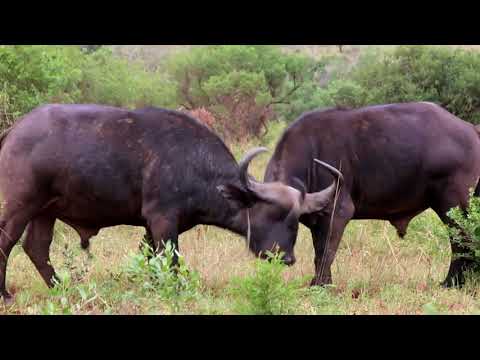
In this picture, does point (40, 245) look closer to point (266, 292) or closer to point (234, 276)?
point (234, 276)

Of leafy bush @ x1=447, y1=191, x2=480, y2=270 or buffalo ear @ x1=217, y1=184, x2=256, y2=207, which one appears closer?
leafy bush @ x1=447, y1=191, x2=480, y2=270

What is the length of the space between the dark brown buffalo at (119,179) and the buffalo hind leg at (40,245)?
1cm

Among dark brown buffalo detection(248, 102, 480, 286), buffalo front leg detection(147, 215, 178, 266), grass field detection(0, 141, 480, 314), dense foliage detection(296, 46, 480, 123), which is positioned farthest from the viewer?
dense foliage detection(296, 46, 480, 123)

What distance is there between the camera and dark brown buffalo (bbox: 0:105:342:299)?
8383 millimetres

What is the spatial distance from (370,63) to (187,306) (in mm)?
11718

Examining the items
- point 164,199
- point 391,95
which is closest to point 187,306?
point 164,199

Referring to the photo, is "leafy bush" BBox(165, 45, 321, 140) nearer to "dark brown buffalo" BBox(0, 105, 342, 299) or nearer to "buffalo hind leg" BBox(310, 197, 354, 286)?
"buffalo hind leg" BBox(310, 197, 354, 286)

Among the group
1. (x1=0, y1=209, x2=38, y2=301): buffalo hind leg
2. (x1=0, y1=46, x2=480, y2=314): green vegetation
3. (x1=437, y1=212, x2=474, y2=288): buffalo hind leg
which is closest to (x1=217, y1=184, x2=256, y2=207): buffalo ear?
(x1=0, y1=46, x2=480, y2=314): green vegetation

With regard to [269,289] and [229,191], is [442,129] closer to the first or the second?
[229,191]

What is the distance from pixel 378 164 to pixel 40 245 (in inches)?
146

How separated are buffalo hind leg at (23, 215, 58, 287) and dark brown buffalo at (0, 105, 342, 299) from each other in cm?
1

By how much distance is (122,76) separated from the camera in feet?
62.3

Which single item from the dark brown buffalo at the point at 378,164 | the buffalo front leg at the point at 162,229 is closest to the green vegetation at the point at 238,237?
the buffalo front leg at the point at 162,229

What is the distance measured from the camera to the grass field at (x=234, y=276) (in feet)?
24.7
